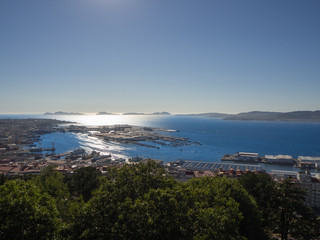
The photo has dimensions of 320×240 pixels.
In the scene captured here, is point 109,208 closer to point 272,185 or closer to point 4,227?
point 4,227

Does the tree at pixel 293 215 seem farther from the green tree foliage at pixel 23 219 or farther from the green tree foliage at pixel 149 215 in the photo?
the green tree foliage at pixel 23 219

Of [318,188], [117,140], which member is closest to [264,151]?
[318,188]

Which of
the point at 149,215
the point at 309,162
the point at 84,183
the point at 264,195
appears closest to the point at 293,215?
the point at 264,195

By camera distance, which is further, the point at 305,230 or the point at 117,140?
the point at 117,140

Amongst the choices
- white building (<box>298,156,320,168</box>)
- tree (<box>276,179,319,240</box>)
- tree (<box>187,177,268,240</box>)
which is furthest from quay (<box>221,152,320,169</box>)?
tree (<box>187,177,268,240</box>)

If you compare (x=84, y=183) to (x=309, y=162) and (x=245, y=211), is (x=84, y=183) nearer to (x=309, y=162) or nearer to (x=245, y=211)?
(x=245, y=211)
